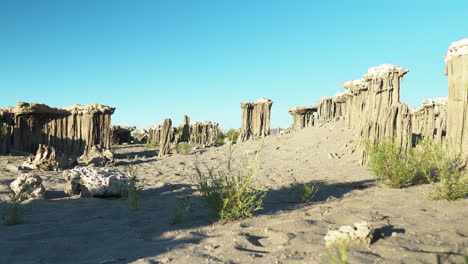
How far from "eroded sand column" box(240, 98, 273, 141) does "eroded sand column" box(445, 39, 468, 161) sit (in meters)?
14.7

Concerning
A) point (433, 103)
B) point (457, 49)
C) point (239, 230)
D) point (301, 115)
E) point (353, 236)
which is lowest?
point (239, 230)

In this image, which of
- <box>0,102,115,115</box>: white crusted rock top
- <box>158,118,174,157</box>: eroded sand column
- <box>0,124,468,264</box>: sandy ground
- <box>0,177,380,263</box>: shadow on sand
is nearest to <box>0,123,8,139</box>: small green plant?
<box>0,102,115,115</box>: white crusted rock top

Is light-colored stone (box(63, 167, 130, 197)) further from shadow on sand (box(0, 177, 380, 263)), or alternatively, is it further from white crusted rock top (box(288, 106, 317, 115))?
white crusted rock top (box(288, 106, 317, 115))

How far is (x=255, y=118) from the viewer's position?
22172 mm

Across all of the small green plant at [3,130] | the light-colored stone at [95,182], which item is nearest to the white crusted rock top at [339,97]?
→ the light-colored stone at [95,182]

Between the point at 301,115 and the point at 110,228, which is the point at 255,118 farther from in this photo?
the point at 110,228

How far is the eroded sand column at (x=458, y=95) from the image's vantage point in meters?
7.12

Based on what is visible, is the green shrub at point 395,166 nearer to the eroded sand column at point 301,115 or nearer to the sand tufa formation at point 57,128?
the sand tufa formation at point 57,128

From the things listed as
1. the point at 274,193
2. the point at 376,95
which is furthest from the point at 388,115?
the point at 274,193

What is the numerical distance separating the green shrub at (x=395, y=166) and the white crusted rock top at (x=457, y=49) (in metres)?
2.74

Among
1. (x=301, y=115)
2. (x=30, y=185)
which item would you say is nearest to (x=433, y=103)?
(x=301, y=115)

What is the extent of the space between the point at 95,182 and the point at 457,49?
8180mm

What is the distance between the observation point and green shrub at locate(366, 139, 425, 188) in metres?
6.03

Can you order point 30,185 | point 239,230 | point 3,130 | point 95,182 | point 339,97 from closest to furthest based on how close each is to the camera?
point 239,230, point 30,185, point 95,182, point 3,130, point 339,97
